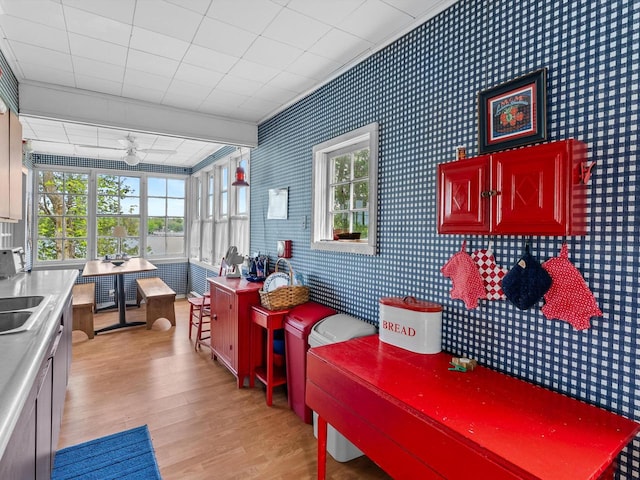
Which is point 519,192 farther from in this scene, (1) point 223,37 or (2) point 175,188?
(2) point 175,188

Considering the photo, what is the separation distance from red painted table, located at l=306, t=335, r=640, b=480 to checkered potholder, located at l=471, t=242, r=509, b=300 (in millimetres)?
381

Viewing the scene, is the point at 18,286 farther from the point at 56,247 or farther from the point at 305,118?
the point at 56,247

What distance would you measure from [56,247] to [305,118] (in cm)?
536

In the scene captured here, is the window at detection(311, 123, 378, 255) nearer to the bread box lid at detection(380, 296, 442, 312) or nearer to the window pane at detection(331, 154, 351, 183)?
the window pane at detection(331, 154, 351, 183)

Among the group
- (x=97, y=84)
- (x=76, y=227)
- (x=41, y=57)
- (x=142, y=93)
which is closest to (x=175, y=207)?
(x=76, y=227)

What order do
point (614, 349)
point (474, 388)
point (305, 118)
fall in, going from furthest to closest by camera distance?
point (305, 118), point (474, 388), point (614, 349)

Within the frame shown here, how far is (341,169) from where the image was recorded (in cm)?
308

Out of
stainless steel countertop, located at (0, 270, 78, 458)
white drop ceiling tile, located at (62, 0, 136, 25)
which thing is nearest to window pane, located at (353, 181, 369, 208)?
white drop ceiling tile, located at (62, 0, 136, 25)

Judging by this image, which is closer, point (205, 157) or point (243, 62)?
point (243, 62)

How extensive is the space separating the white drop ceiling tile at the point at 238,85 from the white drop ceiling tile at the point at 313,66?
1.50 ft

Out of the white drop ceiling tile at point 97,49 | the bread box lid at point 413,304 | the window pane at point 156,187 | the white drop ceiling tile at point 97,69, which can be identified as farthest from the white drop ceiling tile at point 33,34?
the window pane at point 156,187

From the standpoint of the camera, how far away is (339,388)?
1.69 meters

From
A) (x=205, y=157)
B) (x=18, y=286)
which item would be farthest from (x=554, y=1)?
(x=205, y=157)

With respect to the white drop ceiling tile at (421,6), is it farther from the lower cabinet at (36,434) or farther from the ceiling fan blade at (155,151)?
the ceiling fan blade at (155,151)
